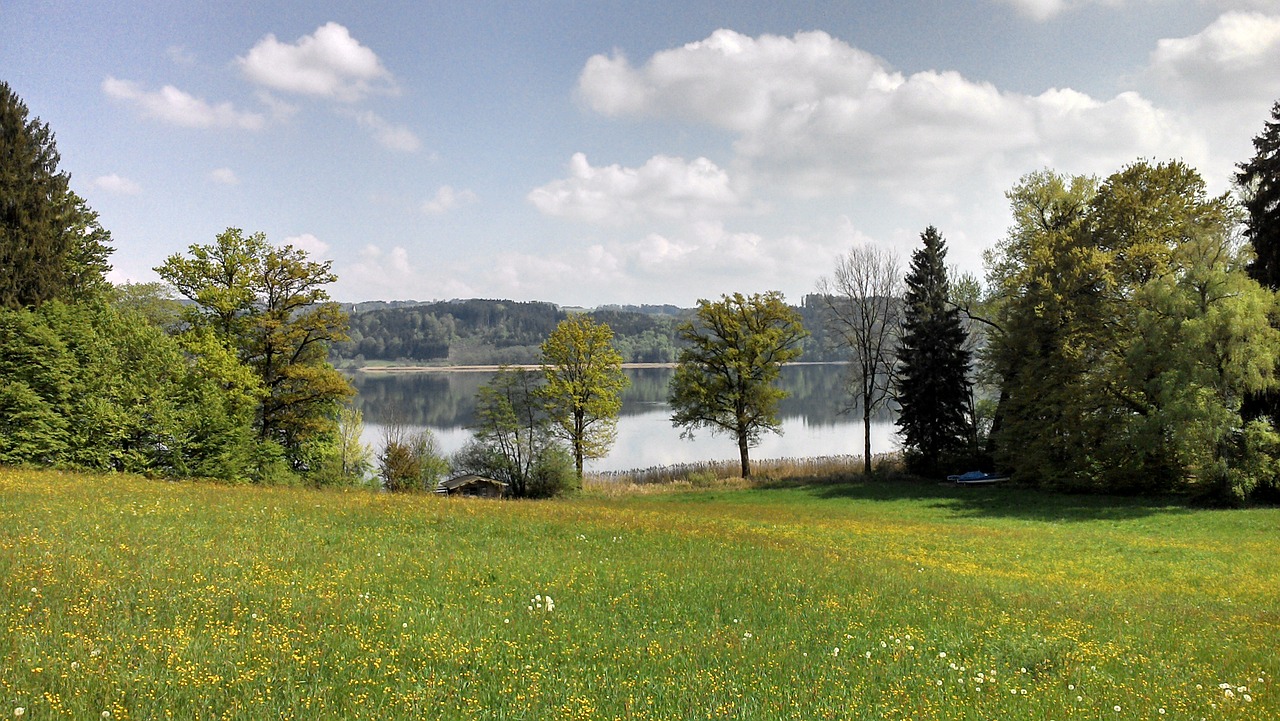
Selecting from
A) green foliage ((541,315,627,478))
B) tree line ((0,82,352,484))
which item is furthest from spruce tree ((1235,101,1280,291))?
tree line ((0,82,352,484))

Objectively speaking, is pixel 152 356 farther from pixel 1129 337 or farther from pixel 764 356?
pixel 1129 337

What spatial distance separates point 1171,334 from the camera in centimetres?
3131

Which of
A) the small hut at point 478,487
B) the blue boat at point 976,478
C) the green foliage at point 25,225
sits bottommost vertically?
the small hut at point 478,487

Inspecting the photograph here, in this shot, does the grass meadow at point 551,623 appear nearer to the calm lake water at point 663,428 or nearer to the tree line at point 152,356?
the tree line at point 152,356

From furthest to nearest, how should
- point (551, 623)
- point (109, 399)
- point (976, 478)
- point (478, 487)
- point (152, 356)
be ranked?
1. point (478, 487)
2. point (976, 478)
3. point (152, 356)
4. point (109, 399)
5. point (551, 623)

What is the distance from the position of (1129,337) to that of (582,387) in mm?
33378

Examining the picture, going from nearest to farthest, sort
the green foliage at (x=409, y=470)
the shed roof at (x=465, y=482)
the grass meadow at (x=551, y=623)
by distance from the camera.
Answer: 1. the grass meadow at (x=551, y=623)
2. the green foliage at (x=409, y=470)
3. the shed roof at (x=465, y=482)

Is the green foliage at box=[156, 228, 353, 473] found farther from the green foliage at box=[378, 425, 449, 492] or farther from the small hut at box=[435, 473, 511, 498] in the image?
the small hut at box=[435, 473, 511, 498]

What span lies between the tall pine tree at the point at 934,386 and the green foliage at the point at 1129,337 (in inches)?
127

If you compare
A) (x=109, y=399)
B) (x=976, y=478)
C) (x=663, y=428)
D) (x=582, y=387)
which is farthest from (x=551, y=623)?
(x=663, y=428)

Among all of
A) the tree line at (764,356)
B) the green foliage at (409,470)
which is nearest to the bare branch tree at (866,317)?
the tree line at (764,356)

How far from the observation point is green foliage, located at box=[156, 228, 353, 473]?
34.8m

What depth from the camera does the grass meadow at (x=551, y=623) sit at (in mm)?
6418

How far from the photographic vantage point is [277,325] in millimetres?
35312
